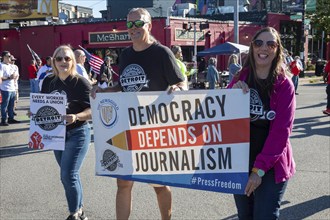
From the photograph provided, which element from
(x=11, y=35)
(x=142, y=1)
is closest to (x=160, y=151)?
(x=11, y=35)

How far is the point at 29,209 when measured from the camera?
15.6 feet

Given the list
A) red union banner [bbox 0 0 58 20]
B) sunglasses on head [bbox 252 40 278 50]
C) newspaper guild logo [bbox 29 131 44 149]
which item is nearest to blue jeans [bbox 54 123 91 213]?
newspaper guild logo [bbox 29 131 44 149]

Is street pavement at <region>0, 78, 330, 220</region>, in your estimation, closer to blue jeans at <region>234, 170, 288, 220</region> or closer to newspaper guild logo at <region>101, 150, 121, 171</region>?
newspaper guild logo at <region>101, 150, 121, 171</region>

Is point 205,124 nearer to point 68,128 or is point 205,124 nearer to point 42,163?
point 68,128

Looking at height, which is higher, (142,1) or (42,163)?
(142,1)

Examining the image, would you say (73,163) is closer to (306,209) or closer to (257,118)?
(257,118)

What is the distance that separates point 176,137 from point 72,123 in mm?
1386

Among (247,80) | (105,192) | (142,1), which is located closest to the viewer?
(247,80)

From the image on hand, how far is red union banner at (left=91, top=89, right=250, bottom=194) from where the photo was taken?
3010 mm

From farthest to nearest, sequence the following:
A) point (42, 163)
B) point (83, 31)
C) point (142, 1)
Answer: point (142, 1) → point (83, 31) → point (42, 163)

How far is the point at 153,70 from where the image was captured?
3.54 metres

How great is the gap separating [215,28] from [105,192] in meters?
26.2

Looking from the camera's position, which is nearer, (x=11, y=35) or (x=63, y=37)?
(x=63, y=37)

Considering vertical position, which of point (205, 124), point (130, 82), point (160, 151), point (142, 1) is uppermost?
point (142, 1)
